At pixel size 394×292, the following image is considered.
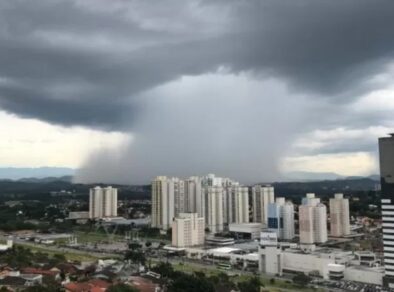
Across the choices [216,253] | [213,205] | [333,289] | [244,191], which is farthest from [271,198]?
[333,289]

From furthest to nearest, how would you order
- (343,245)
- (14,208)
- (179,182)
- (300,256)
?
(14,208), (179,182), (343,245), (300,256)

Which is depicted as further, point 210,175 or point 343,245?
point 210,175

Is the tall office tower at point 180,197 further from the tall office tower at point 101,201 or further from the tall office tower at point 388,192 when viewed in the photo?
the tall office tower at point 388,192

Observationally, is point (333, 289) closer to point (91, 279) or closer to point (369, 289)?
point (369, 289)

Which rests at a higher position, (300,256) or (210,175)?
(210,175)

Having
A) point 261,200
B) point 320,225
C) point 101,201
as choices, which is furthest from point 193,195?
point 101,201

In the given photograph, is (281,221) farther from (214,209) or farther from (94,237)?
(94,237)

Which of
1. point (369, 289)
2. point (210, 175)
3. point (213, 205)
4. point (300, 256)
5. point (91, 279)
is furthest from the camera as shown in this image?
point (210, 175)
